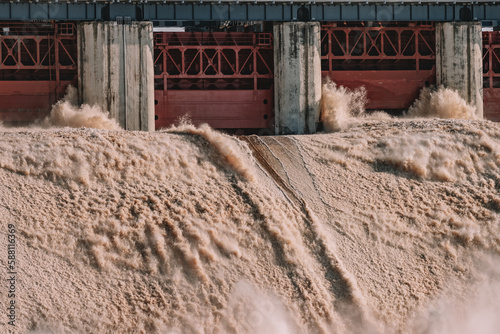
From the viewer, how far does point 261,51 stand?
35531 mm

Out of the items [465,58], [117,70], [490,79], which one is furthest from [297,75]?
[490,79]

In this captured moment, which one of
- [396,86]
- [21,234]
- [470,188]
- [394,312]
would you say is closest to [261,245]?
[394,312]

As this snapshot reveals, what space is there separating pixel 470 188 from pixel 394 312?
21.7ft

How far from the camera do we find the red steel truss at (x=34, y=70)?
33938mm

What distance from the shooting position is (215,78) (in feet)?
117

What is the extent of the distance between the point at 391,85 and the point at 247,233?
52.2 feet

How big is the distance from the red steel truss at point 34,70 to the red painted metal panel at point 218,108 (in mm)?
4044

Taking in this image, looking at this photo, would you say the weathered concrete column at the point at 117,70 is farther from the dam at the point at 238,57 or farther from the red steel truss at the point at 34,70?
the red steel truss at the point at 34,70

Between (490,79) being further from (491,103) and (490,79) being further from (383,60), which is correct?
(383,60)

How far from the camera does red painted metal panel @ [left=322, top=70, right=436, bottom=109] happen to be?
36562mm

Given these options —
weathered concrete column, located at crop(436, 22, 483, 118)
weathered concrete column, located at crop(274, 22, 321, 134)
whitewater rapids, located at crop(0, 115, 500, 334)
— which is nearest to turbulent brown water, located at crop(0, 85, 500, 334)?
whitewater rapids, located at crop(0, 115, 500, 334)

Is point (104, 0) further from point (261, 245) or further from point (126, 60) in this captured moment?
point (261, 245)

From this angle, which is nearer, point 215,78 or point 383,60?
point 215,78

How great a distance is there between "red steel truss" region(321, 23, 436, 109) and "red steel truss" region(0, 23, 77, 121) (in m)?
11.0
